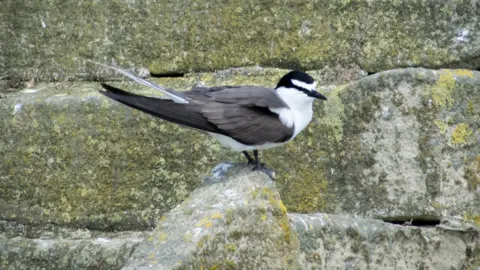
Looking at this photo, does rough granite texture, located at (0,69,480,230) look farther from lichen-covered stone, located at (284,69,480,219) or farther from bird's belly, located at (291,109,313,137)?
bird's belly, located at (291,109,313,137)

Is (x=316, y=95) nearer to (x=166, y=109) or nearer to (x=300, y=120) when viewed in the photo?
(x=300, y=120)

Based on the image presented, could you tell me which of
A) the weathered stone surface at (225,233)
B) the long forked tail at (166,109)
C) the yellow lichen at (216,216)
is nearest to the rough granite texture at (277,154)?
the long forked tail at (166,109)

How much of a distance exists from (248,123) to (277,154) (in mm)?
519

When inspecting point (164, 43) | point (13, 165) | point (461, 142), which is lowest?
point (13, 165)

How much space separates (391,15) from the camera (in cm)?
495

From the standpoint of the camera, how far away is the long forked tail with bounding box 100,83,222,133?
4.10 meters

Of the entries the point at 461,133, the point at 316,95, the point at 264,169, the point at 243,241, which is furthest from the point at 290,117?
the point at 243,241

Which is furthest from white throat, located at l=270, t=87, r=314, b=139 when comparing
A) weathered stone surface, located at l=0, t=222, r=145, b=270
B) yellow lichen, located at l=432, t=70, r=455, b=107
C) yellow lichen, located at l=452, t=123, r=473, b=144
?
weathered stone surface, located at l=0, t=222, r=145, b=270

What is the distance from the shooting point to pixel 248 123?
4496 millimetres

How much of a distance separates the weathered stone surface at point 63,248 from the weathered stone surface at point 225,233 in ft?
3.11

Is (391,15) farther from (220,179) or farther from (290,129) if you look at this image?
(220,179)

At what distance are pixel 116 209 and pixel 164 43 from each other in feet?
3.19

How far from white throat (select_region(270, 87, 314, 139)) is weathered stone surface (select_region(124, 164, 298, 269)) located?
55cm

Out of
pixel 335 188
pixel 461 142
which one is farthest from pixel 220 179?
pixel 461 142
